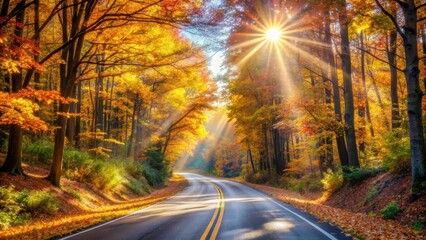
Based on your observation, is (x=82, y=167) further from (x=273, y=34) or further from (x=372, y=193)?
(x=372, y=193)

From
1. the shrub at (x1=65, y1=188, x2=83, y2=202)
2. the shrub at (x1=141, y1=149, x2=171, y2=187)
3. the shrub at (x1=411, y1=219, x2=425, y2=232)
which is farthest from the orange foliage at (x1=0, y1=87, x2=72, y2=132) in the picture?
the shrub at (x1=141, y1=149, x2=171, y2=187)

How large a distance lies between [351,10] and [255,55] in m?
11.9

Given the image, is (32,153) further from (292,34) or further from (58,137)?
(292,34)

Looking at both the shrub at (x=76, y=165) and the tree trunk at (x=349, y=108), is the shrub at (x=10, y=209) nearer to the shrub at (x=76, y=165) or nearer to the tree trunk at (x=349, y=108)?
the shrub at (x=76, y=165)

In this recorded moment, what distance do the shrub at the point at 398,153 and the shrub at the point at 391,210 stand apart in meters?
2.18

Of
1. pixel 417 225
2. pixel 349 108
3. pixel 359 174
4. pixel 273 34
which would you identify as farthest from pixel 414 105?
pixel 273 34

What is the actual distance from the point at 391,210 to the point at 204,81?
825 inches

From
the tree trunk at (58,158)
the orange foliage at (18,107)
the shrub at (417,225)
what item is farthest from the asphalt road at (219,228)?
the tree trunk at (58,158)

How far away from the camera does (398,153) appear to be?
37.2ft

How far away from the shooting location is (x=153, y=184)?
101 feet

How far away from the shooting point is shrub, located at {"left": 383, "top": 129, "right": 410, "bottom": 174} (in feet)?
36.6

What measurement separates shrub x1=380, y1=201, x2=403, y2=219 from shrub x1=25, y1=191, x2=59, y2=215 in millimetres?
11324

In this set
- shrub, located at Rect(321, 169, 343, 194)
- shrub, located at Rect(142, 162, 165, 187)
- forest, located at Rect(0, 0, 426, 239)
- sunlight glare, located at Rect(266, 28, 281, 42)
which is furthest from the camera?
shrub, located at Rect(142, 162, 165, 187)

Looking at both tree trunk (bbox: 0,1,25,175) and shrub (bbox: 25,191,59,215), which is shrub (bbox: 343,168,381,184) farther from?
tree trunk (bbox: 0,1,25,175)
